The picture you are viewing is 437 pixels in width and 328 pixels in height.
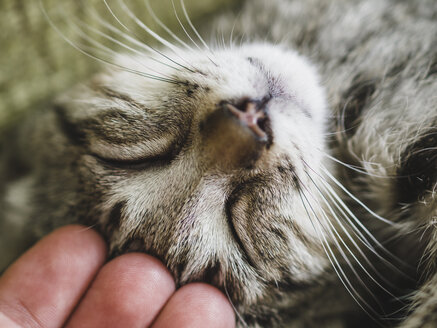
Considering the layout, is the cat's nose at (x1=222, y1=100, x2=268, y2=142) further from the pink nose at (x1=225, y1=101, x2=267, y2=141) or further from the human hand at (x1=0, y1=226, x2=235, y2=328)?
the human hand at (x1=0, y1=226, x2=235, y2=328)

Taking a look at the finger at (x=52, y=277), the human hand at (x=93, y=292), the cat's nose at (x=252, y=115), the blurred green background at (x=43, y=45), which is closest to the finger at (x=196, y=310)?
the human hand at (x=93, y=292)

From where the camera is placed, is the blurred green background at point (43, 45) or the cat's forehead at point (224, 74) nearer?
the cat's forehead at point (224, 74)

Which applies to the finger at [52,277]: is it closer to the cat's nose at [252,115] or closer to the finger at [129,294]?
the finger at [129,294]

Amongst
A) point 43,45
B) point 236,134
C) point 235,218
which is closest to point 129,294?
point 235,218

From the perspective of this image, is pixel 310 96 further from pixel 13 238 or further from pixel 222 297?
pixel 13 238

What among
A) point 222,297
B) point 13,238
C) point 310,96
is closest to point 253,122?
point 310,96
